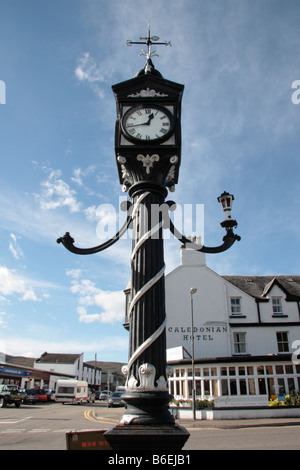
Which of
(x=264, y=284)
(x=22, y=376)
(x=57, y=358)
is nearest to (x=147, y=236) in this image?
(x=264, y=284)

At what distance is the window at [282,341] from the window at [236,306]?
3.12m

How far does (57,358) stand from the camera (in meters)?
69.1

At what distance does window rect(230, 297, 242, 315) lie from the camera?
24.7 m

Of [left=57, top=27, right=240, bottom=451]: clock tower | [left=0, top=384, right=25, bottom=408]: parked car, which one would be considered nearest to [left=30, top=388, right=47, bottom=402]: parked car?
[left=0, top=384, right=25, bottom=408]: parked car

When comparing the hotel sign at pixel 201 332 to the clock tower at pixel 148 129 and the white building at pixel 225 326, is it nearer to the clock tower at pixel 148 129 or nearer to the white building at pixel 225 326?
the white building at pixel 225 326

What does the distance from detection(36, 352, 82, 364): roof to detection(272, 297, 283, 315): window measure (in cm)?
5312

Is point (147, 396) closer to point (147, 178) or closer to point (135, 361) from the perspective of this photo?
point (135, 361)

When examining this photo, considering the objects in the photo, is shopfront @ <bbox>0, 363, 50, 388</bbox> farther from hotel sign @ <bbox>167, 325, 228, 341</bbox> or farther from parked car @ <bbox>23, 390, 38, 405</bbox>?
hotel sign @ <bbox>167, 325, 228, 341</bbox>

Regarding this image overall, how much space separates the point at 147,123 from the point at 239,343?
72.1 feet

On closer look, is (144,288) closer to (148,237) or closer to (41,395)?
(148,237)

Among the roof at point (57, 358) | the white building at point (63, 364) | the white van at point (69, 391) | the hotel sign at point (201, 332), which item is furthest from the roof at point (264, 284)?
the roof at point (57, 358)

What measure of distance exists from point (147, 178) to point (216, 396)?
54.9 ft

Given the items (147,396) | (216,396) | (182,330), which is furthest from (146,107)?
(182,330)

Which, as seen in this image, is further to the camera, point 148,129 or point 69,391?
point 69,391
